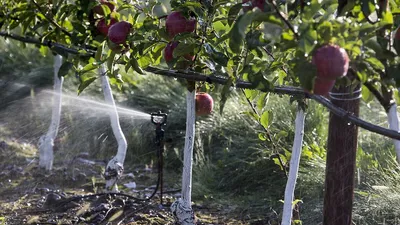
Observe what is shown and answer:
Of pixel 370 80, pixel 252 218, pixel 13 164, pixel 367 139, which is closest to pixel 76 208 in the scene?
pixel 252 218

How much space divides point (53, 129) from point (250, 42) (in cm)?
281

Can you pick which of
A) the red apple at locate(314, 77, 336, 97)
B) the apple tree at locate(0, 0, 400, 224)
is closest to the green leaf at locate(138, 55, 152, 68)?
the apple tree at locate(0, 0, 400, 224)

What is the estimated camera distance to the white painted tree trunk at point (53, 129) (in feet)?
13.2

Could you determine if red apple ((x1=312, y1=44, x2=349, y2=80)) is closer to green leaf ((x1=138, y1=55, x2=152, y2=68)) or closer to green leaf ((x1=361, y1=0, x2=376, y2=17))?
green leaf ((x1=361, y1=0, x2=376, y2=17))

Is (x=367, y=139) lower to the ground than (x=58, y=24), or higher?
lower

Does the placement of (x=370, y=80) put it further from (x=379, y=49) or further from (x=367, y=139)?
(x=367, y=139)

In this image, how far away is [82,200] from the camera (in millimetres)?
3535

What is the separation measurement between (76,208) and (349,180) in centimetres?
181

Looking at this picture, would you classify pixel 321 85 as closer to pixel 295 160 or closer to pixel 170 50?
pixel 170 50

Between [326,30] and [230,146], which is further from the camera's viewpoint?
[230,146]

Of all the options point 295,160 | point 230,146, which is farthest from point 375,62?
point 230,146

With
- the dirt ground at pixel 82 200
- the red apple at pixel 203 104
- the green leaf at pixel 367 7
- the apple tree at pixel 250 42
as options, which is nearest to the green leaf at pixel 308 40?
the apple tree at pixel 250 42

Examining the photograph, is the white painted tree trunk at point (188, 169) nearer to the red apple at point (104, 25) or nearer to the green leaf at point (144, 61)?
the green leaf at point (144, 61)

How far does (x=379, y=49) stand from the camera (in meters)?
1.30
